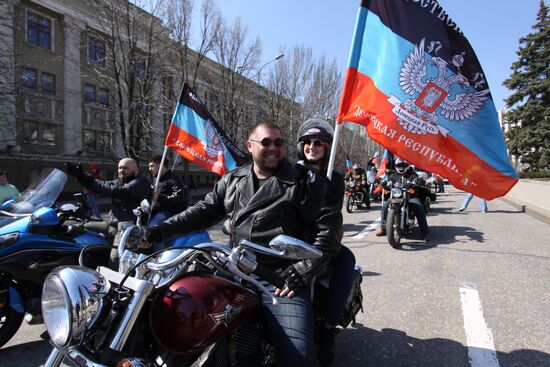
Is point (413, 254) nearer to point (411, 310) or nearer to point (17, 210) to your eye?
point (411, 310)

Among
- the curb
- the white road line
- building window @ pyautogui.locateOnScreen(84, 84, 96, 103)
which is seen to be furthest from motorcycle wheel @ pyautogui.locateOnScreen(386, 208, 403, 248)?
building window @ pyautogui.locateOnScreen(84, 84, 96, 103)

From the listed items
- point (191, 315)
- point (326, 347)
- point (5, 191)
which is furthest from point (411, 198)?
point (5, 191)

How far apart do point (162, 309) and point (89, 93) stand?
29088 millimetres

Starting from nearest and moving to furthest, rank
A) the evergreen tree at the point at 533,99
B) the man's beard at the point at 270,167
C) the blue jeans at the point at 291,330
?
the blue jeans at the point at 291,330, the man's beard at the point at 270,167, the evergreen tree at the point at 533,99

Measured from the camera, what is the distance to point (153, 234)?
2.25 metres

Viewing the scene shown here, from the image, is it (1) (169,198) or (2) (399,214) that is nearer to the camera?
(1) (169,198)

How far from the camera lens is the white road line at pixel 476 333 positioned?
9.78 feet

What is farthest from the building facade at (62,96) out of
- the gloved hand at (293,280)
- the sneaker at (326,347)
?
the gloved hand at (293,280)

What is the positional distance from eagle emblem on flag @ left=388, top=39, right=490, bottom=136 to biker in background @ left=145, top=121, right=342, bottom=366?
1.66 m

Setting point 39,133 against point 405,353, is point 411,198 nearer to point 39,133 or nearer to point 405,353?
point 405,353

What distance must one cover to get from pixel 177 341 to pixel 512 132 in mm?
47206

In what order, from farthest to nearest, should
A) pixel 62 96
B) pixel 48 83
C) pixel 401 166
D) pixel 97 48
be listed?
pixel 62 96, pixel 48 83, pixel 97 48, pixel 401 166

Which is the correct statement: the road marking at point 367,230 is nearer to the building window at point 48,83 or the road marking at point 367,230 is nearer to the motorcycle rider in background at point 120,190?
the motorcycle rider in background at point 120,190

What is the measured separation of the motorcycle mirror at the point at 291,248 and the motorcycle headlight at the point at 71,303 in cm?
70
